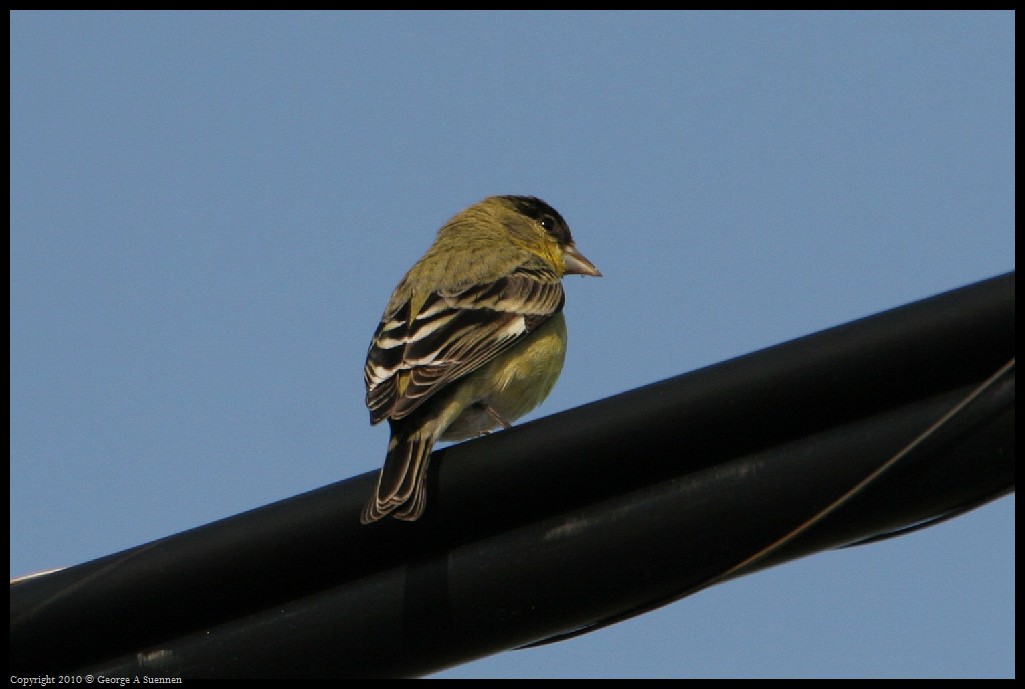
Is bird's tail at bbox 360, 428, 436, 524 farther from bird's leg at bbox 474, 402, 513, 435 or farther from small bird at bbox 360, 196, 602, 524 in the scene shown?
bird's leg at bbox 474, 402, 513, 435

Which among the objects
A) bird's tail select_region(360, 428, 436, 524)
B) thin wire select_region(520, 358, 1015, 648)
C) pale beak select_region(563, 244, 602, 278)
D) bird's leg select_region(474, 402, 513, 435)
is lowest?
thin wire select_region(520, 358, 1015, 648)

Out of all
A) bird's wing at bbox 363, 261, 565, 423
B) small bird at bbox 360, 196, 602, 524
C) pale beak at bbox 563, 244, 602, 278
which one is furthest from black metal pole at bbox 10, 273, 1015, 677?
pale beak at bbox 563, 244, 602, 278

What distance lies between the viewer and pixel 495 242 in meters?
8.64

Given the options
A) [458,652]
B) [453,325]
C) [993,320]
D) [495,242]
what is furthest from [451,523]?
[495,242]

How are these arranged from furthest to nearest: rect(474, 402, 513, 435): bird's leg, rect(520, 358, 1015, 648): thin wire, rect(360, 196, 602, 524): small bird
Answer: rect(474, 402, 513, 435): bird's leg → rect(360, 196, 602, 524): small bird → rect(520, 358, 1015, 648): thin wire

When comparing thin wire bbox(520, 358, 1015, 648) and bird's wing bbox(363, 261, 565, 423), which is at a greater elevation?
bird's wing bbox(363, 261, 565, 423)

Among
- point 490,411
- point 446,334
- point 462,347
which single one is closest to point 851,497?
point 462,347

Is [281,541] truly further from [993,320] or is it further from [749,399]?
[993,320]

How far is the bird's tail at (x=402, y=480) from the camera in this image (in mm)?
4281

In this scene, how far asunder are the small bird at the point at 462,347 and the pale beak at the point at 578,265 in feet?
2.36

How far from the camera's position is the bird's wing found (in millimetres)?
6230

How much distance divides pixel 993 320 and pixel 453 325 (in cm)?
337

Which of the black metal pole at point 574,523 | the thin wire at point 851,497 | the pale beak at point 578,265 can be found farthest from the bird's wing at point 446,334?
the thin wire at point 851,497

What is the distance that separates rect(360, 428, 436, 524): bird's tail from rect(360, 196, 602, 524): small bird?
1 centimetres
